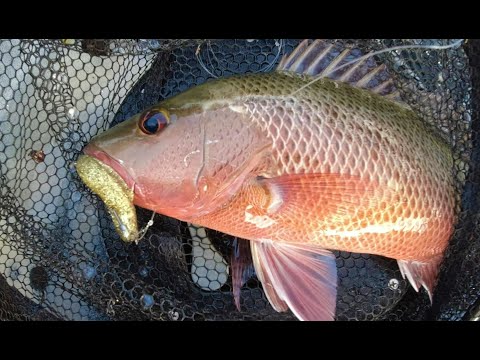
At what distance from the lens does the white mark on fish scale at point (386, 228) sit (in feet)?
7.24

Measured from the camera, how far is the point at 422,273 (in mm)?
2445

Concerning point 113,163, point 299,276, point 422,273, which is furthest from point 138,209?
point 422,273

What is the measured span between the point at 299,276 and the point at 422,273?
1.92 ft

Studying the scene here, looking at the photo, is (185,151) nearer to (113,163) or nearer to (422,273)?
(113,163)

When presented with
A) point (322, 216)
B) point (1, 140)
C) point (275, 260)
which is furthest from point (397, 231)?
point (1, 140)

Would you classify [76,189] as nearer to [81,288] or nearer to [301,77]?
[81,288]

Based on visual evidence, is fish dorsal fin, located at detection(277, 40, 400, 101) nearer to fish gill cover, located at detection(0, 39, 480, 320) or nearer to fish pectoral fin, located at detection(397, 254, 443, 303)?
fish gill cover, located at detection(0, 39, 480, 320)

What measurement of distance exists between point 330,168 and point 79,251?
1.24 m

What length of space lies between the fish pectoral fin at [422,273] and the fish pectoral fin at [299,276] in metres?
0.38

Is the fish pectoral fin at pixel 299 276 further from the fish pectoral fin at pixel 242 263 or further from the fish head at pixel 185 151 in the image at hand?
the fish head at pixel 185 151

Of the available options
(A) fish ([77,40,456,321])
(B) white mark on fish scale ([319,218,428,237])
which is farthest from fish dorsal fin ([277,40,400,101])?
(B) white mark on fish scale ([319,218,428,237])

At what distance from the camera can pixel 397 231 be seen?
2.24 meters

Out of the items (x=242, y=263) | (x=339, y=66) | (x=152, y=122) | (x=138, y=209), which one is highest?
(x=339, y=66)

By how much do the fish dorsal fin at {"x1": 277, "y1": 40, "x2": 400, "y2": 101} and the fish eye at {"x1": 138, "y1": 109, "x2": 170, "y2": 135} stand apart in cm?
55
